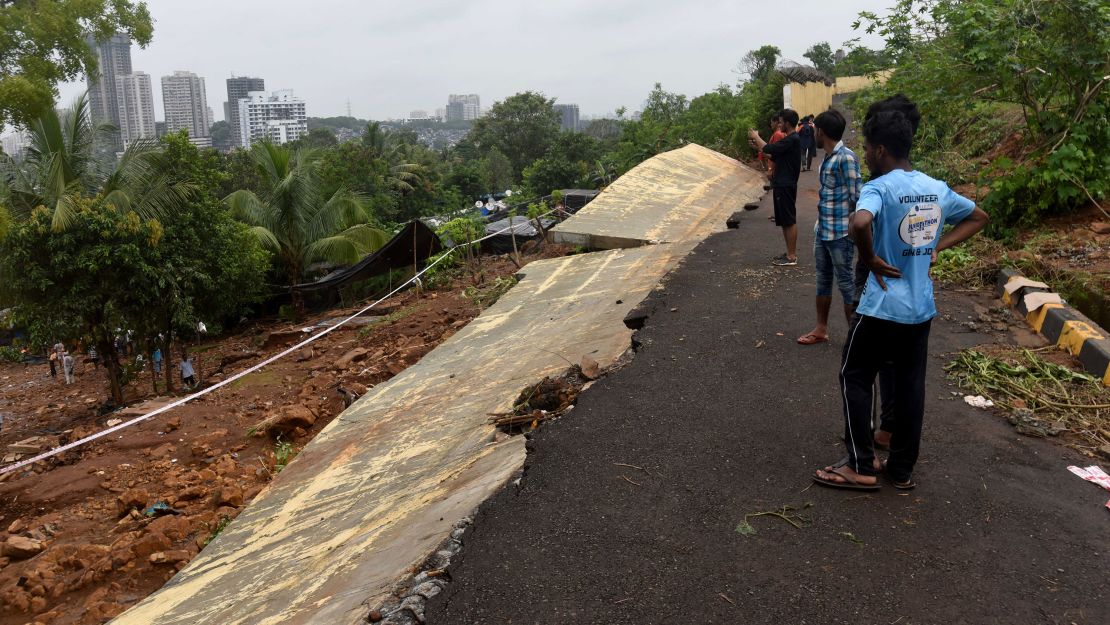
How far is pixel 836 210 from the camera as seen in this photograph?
5051 millimetres

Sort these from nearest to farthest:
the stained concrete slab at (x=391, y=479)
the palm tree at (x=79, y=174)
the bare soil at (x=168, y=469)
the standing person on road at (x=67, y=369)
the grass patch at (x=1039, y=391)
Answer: the stained concrete slab at (x=391, y=479)
the grass patch at (x=1039, y=391)
the bare soil at (x=168, y=469)
the palm tree at (x=79, y=174)
the standing person on road at (x=67, y=369)

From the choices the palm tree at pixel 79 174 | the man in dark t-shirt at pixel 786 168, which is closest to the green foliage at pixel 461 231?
the palm tree at pixel 79 174

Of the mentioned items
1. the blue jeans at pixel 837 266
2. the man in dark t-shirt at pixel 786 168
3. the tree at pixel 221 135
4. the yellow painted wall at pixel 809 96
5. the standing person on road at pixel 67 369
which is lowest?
the standing person on road at pixel 67 369

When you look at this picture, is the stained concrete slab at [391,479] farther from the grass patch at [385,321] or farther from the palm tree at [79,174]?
the palm tree at [79,174]

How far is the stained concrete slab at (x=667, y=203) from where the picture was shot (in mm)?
10602

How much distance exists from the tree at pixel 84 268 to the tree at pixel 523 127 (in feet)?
A: 132

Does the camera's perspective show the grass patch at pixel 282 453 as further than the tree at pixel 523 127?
No

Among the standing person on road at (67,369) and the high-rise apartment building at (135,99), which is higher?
the high-rise apartment building at (135,99)

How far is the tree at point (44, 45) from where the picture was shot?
11047mm

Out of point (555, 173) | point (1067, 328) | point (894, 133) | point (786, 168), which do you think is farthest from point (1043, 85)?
point (555, 173)

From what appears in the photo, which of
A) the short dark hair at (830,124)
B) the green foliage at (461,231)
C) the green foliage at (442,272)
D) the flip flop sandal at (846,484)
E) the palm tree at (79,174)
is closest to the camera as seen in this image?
the flip flop sandal at (846,484)

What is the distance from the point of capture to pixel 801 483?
11.6 feet

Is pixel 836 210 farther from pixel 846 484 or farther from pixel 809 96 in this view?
pixel 809 96

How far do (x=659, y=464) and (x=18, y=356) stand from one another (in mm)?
28844
